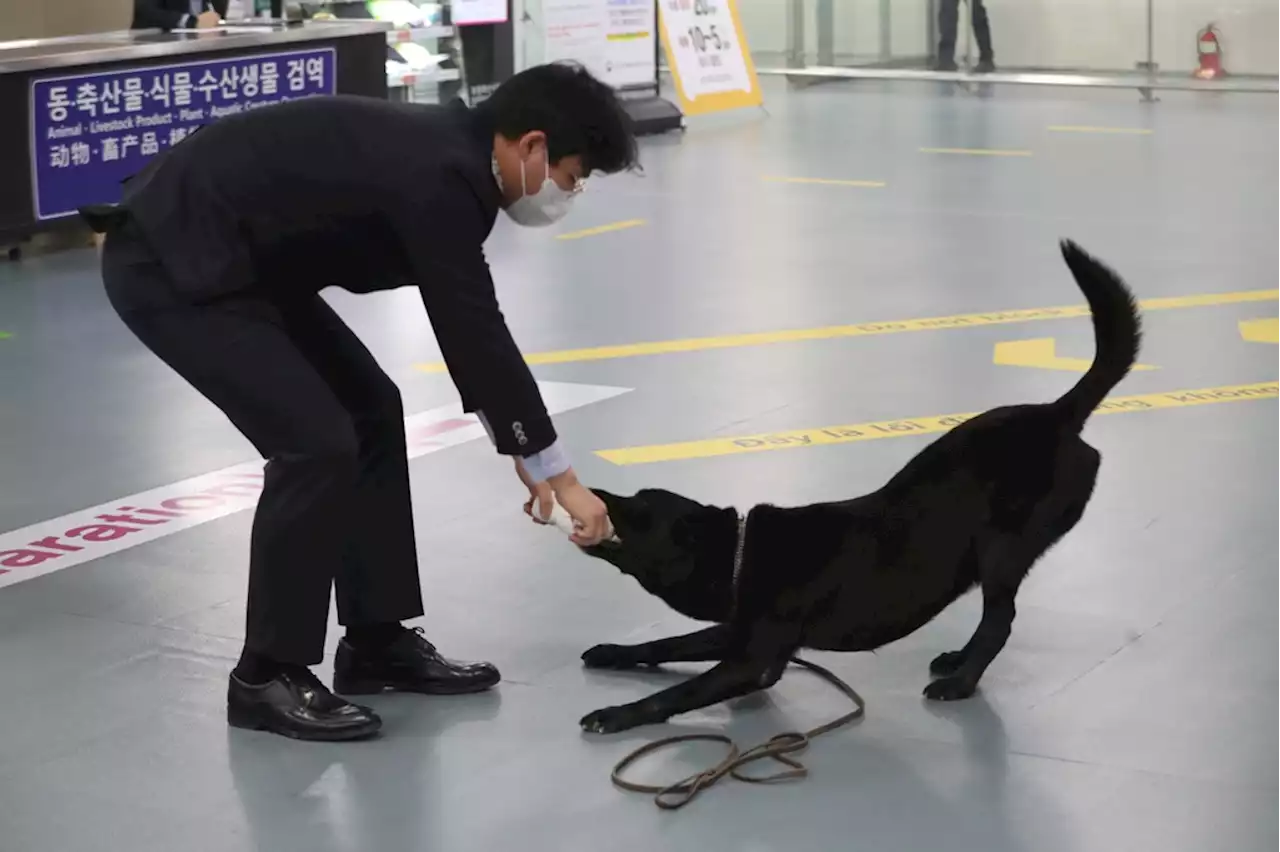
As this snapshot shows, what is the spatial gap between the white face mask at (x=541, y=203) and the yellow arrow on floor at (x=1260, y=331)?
4337 millimetres

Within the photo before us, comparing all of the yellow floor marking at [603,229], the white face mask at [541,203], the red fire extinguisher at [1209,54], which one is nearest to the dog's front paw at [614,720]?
the white face mask at [541,203]

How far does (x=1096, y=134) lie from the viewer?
43.0ft

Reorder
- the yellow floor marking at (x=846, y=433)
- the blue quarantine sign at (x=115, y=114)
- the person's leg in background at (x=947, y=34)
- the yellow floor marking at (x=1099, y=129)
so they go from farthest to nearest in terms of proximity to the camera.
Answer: the person's leg in background at (x=947, y=34) → the yellow floor marking at (x=1099, y=129) → the blue quarantine sign at (x=115, y=114) → the yellow floor marking at (x=846, y=433)

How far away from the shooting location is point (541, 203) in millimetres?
3439

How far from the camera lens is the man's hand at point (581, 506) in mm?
3432

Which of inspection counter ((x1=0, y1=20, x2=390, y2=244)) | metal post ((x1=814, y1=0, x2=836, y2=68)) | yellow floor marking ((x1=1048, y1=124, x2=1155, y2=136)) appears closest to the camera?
inspection counter ((x1=0, y1=20, x2=390, y2=244))

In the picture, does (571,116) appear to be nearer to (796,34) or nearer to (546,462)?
(546,462)

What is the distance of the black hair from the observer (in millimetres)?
3328

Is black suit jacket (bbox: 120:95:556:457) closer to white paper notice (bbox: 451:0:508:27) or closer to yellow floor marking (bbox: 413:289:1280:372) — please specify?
yellow floor marking (bbox: 413:289:1280:372)

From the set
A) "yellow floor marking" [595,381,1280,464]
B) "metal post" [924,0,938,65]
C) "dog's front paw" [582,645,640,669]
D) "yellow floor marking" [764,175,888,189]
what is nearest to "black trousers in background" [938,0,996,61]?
"metal post" [924,0,938,65]

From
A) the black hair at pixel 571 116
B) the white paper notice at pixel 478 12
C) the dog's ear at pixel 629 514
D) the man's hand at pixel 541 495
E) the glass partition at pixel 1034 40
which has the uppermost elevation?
the white paper notice at pixel 478 12

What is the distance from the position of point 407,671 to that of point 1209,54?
1402cm

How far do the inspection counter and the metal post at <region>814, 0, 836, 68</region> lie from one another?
8.79 m

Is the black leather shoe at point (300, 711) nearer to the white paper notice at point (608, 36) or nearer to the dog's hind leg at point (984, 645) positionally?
the dog's hind leg at point (984, 645)
